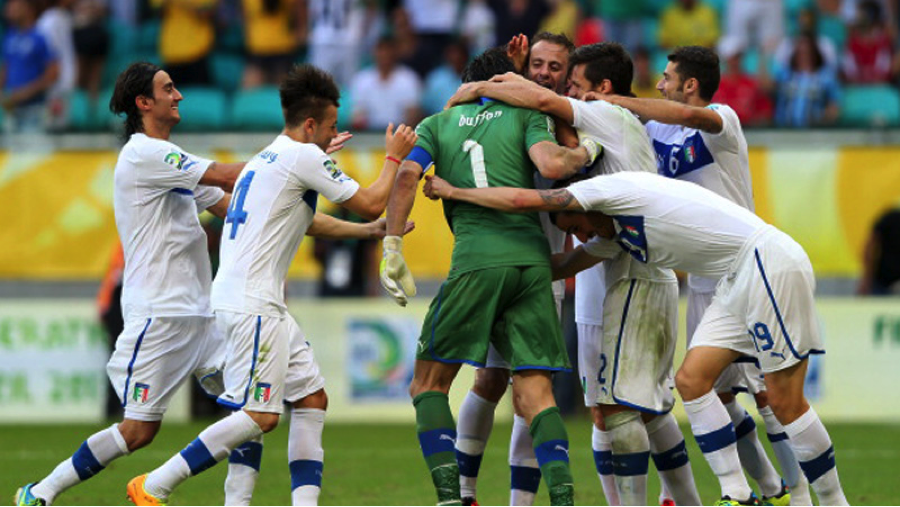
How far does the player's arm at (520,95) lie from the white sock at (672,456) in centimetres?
187

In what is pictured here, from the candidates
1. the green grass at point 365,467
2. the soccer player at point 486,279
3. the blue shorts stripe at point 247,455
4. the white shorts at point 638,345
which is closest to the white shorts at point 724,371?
the white shorts at point 638,345

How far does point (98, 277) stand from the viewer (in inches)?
688

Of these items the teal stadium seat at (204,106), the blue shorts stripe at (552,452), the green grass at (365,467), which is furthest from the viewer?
the teal stadium seat at (204,106)

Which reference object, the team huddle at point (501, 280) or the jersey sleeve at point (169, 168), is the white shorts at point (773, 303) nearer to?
the team huddle at point (501, 280)

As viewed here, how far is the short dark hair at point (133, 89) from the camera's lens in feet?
28.1

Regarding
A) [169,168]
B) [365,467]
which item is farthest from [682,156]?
[365,467]

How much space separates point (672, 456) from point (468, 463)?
3.98ft

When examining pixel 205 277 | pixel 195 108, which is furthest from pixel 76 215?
pixel 205 277

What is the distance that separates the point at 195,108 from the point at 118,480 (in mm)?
9237

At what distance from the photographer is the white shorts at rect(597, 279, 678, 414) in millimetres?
8211

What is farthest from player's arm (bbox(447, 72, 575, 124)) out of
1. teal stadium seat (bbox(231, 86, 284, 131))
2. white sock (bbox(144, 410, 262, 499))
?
teal stadium seat (bbox(231, 86, 284, 131))

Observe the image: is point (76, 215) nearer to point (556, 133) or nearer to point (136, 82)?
point (136, 82)

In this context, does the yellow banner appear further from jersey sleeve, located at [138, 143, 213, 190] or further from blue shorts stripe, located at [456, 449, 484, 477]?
jersey sleeve, located at [138, 143, 213, 190]

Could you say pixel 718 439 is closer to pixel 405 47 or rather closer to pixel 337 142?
pixel 337 142
